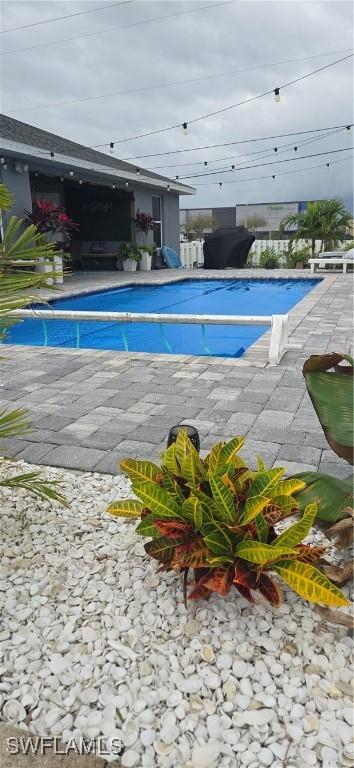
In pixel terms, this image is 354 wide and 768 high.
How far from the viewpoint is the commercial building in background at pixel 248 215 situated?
46.2 m

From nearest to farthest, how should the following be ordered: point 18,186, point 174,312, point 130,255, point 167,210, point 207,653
Result: point 207,653 → point 174,312 → point 18,186 → point 130,255 → point 167,210

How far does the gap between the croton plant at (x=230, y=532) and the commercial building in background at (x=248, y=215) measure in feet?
150

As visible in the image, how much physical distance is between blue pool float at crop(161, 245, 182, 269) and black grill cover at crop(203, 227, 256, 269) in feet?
4.06

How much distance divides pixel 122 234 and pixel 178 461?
56.3ft

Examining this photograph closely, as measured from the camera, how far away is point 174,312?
36.8ft

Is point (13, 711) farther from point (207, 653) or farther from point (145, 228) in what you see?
point (145, 228)

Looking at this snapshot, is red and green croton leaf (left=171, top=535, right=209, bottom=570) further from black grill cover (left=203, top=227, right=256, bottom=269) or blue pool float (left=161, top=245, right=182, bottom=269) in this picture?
blue pool float (left=161, top=245, right=182, bottom=269)

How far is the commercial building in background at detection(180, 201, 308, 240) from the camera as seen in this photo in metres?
46.2

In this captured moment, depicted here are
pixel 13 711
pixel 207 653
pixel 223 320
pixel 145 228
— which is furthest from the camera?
pixel 145 228

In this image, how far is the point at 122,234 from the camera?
1809cm

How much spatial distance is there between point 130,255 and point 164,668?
16.4m

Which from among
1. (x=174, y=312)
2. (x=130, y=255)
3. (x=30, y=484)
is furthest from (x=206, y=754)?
(x=130, y=255)

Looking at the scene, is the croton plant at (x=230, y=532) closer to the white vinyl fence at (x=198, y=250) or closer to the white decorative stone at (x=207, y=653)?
the white decorative stone at (x=207, y=653)

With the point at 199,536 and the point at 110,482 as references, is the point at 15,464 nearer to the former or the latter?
the point at 110,482
